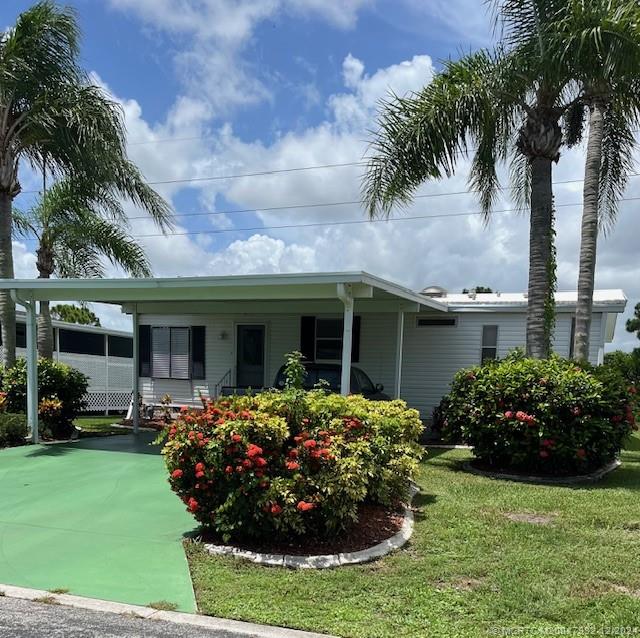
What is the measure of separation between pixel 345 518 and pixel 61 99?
954 cm

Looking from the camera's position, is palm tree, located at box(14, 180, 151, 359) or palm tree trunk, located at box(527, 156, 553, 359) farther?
palm tree, located at box(14, 180, 151, 359)

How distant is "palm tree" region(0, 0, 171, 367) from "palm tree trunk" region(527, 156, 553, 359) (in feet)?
25.3

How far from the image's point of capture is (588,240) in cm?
1052

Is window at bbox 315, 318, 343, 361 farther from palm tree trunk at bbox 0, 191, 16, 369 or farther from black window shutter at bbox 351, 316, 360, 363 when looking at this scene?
palm tree trunk at bbox 0, 191, 16, 369

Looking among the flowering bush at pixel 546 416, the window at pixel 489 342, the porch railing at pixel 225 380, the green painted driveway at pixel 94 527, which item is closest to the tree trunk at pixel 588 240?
the window at pixel 489 342

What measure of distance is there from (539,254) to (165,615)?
24.8ft

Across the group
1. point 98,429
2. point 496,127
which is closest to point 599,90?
point 496,127

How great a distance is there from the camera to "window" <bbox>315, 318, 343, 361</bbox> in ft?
45.5

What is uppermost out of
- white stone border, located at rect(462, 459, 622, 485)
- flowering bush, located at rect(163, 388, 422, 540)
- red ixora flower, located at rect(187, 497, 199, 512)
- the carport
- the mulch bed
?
the carport

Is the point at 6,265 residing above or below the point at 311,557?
above

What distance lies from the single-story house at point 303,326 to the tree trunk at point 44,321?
6.76ft

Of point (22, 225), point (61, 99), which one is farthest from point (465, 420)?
point (22, 225)

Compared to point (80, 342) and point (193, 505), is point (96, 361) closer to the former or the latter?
point (80, 342)

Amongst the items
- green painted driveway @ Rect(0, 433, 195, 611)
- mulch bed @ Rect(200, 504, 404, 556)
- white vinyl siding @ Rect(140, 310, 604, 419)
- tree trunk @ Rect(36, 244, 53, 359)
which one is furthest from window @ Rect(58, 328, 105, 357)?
mulch bed @ Rect(200, 504, 404, 556)
